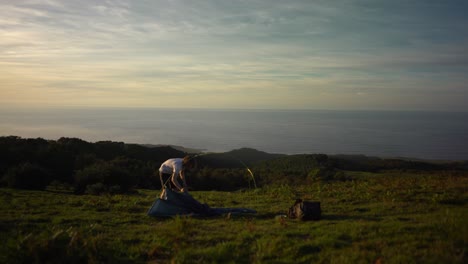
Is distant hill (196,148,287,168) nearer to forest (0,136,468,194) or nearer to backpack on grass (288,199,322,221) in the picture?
forest (0,136,468,194)

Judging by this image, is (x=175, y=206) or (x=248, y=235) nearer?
(x=248, y=235)

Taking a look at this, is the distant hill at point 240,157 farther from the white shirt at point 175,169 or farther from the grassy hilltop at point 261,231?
the white shirt at point 175,169

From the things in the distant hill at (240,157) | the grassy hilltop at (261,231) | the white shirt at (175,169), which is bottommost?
the distant hill at (240,157)

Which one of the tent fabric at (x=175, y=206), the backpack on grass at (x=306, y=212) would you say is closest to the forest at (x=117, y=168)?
the tent fabric at (x=175, y=206)

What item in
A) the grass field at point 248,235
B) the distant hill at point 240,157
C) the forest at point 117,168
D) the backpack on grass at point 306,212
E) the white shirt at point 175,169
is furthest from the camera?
the distant hill at point 240,157

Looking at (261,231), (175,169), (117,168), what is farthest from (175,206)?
(117,168)

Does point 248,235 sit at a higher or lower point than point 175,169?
lower

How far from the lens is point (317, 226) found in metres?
8.59

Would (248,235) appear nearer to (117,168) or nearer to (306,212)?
(306,212)

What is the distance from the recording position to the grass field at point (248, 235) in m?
6.04

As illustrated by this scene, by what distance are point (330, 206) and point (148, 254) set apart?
7631 millimetres

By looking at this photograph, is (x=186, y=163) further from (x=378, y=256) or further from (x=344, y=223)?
(x=378, y=256)

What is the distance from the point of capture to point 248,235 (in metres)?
7.62

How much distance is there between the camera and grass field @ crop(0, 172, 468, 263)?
19.8ft
